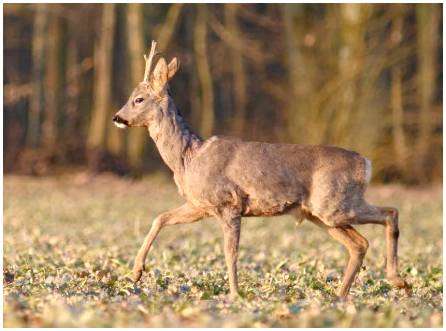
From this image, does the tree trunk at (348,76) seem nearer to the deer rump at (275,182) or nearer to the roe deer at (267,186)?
the roe deer at (267,186)

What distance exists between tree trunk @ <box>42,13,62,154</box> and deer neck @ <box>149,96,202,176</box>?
2098 cm

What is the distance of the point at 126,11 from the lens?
92.9 feet

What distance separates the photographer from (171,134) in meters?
9.20

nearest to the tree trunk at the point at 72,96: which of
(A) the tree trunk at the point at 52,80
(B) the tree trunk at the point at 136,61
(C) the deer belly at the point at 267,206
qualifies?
(A) the tree trunk at the point at 52,80

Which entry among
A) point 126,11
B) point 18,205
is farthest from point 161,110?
point 126,11

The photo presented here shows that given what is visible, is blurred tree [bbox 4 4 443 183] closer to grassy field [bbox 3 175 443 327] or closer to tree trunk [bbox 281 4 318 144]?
tree trunk [bbox 281 4 318 144]

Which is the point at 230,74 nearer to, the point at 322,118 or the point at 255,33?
the point at 255,33

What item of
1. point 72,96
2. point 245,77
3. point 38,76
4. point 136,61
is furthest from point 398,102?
point 72,96

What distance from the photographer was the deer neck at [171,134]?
9125 millimetres

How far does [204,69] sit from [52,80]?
504 cm

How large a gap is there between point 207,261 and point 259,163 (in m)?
2.55

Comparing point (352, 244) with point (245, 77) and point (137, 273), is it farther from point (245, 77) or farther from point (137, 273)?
point (245, 77)

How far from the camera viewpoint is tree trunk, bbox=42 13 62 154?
103 feet

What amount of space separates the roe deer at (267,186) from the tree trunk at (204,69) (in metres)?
21.3
